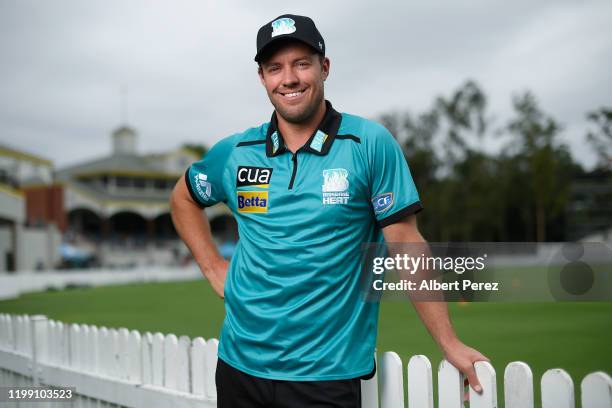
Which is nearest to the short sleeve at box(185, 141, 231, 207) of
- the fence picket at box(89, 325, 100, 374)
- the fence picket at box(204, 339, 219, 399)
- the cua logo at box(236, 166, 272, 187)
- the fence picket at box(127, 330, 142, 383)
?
the cua logo at box(236, 166, 272, 187)

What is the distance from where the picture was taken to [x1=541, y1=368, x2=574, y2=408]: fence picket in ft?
7.66

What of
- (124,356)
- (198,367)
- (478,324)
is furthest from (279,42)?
(478,324)

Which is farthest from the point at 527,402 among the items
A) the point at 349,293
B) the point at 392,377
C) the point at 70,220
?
the point at 70,220

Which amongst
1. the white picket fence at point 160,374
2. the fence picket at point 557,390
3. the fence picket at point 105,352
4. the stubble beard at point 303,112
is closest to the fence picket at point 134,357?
the white picket fence at point 160,374

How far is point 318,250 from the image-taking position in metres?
2.44

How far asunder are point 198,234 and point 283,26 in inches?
53.0

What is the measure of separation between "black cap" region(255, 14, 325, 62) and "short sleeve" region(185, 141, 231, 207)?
1.96ft

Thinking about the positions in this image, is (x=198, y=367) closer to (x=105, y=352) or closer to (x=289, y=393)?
(x=105, y=352)

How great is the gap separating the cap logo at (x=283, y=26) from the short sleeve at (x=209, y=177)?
0.65m

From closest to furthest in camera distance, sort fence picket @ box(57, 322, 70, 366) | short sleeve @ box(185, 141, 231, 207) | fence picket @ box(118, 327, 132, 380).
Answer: short sleeve @ box(185, 141, 231, 207) → fence picket @ box(118, 327, 132, 380) → fence picket @ box(57, 322, 70, 366)

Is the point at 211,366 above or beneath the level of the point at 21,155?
beneath

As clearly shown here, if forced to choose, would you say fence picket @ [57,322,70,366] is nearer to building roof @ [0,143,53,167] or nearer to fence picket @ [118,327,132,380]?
fence picket @ [118,327,132,380]

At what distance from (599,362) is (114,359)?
5.99 m

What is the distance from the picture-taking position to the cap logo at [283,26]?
255 cm
